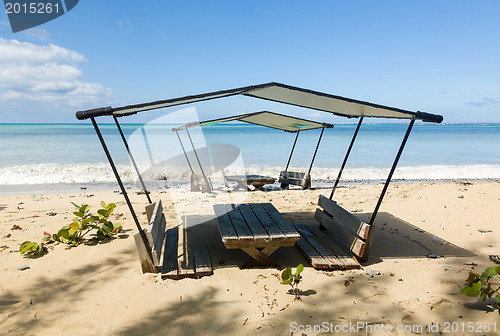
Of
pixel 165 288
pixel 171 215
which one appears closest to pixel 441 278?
pixel 165 288

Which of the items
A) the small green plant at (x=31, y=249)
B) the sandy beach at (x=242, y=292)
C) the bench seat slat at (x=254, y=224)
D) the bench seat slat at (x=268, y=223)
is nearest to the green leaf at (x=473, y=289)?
Result: the sandy beach at (x=242, y=292)

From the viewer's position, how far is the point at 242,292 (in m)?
3.45

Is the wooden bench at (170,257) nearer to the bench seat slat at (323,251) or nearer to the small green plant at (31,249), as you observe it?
the bench seat slat at (323,251)

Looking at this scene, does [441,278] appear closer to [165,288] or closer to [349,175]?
[165,288]

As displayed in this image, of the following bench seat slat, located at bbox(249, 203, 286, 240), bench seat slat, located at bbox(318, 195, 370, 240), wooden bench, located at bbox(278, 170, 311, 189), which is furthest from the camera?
wooden bench, located at bbox(278, 170, 311, 189)

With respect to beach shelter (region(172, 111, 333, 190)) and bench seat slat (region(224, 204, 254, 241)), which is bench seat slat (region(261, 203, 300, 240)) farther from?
beach shelter (region(172, 111, 333, 190))

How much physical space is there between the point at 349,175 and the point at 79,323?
15684mm

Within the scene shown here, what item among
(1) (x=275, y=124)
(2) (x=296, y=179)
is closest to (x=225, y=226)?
(1) (x=275, y=124)

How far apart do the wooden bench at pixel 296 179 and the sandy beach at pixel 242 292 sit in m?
5.51

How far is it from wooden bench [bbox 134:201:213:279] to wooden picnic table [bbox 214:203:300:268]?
52 centimetres

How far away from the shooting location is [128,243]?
491 centimetres

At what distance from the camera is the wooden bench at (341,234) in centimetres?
412

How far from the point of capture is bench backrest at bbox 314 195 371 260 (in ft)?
13.5

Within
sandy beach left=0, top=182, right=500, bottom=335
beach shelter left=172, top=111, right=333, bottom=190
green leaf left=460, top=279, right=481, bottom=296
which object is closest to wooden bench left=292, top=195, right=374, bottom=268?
sandy beach left=0, top=182, right=500, bottom=335
